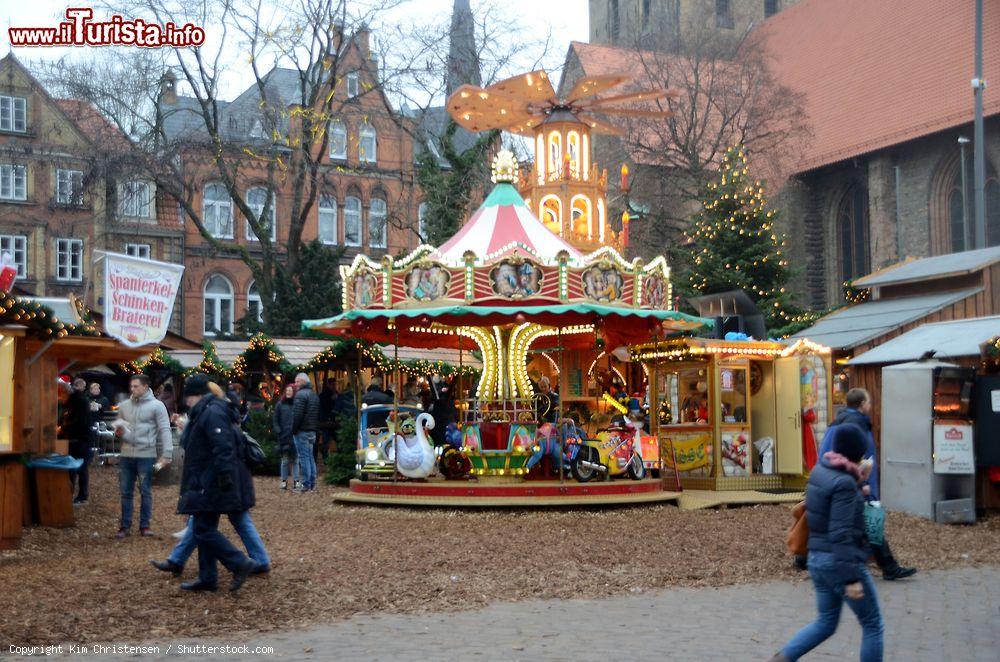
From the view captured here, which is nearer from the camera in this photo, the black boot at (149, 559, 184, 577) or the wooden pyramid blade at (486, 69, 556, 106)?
the black boot at (149, 559, 184, 577)

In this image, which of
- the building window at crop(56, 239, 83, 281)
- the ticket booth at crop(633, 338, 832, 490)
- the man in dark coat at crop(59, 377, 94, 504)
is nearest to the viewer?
the man in dark coat at crop(59, 377, 94, 504)

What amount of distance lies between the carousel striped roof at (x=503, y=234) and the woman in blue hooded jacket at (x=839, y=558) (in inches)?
420

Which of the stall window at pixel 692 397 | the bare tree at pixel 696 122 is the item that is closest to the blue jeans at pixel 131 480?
the stall window at pixel 692 397

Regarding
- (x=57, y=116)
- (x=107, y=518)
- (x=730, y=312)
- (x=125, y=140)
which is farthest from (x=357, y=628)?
(x=57, y=116)

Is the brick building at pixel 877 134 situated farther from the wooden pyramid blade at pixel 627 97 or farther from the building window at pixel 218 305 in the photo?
the building window at pixel 218 305

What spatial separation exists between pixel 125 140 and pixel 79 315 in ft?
59.4

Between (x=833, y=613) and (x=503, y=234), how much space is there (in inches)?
487

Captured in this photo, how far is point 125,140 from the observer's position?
32188mm

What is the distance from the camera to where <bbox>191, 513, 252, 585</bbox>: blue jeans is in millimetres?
9320

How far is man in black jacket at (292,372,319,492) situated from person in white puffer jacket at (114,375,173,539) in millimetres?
5900

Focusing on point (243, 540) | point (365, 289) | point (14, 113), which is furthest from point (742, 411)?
point (14, 113)

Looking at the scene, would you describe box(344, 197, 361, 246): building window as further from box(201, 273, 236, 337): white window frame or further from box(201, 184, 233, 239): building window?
box(201, 273, 236, 337): white window frame

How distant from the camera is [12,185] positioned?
45469mm

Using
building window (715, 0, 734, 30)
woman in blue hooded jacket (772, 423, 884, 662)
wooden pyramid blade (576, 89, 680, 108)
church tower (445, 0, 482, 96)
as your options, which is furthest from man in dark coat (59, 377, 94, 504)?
building window (715, 0, 734, 30)
